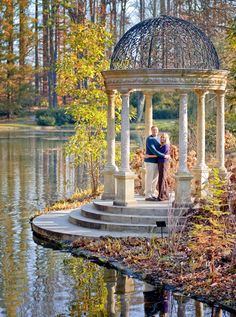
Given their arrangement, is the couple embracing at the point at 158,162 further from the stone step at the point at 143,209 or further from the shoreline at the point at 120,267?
the shoreline at the point at 120,267

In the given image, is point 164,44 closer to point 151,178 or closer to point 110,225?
point 151,178

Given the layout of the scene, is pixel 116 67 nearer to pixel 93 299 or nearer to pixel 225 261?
pixel 225 261

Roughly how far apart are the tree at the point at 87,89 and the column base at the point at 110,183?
179 inches

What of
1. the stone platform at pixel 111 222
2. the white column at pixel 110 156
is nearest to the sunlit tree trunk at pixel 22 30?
the white column at pixel 110 156

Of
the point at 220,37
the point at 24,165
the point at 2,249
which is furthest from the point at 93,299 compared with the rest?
the point at 220,37

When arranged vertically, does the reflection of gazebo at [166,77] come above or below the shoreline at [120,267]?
above

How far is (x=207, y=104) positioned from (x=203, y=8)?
5.66 m

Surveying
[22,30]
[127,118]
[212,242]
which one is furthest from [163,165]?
[22,30]

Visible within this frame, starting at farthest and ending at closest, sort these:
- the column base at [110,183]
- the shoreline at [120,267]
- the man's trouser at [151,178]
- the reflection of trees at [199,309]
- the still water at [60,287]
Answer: the column base at [110,183] < the man's trouser at [151,178] < the shoreline at [120,267] < the still water at [60,287] < the reflection of trees at [199,309]

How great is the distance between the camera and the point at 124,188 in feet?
56.3

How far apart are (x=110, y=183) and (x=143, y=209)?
2.21 meters

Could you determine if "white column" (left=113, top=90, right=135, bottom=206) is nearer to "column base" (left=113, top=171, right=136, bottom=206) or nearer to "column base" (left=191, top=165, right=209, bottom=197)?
"column base" (left=113, top=171, right=136, bottom=206)

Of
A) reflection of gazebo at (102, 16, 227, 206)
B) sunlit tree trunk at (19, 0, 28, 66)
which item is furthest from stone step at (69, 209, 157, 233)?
sunlit tree trunk at (19, 0, 28, 66)

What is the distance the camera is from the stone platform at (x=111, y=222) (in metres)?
16.1
